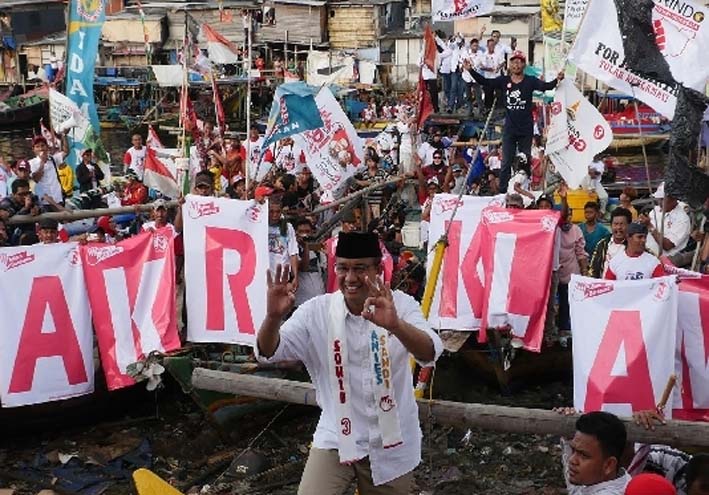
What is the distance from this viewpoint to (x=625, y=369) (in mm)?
7668

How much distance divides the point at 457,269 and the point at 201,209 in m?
2.61

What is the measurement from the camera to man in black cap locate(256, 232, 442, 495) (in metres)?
4.68

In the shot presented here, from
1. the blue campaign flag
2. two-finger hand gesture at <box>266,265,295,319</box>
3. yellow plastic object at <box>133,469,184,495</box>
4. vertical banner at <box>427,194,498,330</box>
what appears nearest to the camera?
two-finger hand gesture at <box>266,265,295,319</box>

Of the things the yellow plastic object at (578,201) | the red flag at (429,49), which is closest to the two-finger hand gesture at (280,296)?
the yellow plastic object at (578,201)

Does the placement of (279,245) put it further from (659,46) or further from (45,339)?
(659,46)

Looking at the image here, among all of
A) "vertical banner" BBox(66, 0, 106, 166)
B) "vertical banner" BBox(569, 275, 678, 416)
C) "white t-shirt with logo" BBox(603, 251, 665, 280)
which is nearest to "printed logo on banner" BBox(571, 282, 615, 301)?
"vertical banner" BBox(569, 275, 678, 416)

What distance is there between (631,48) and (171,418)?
6.12 meters

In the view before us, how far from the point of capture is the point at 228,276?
9.65 meters

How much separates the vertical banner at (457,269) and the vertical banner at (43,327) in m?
3.40

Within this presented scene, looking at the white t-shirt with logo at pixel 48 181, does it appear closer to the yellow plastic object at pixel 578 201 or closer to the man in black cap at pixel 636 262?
the yellow plastic object at pixel 578 201

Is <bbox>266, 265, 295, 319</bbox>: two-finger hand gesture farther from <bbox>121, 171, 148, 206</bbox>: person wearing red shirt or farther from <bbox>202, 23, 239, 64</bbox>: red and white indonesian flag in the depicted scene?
<bbox>202, 23, 239, 64</bbox>: red and white indonesian flag

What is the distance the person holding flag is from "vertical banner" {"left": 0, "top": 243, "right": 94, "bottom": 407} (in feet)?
21.1

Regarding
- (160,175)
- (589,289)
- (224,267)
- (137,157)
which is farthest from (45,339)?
(137,157)

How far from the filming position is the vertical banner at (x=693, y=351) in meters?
7.78
